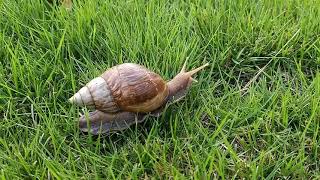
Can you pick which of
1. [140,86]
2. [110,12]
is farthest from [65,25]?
[140,86]

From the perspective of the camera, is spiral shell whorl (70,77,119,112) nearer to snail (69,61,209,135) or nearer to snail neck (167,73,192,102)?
snail (69,61,209,135)

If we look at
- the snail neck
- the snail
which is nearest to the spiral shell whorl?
the snail

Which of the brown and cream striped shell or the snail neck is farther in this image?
the snail neck

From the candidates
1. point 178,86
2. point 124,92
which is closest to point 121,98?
point 124,92

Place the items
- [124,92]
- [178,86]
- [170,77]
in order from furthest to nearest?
[170,77] < [178,86] < [124,92]

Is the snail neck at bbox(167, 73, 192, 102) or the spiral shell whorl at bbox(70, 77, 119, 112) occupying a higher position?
the spiral shell whorl at bbox(70, 77, 119, 112)

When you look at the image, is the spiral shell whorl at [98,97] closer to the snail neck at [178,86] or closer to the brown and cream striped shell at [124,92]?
the brown and cream striped shell at [124,92]

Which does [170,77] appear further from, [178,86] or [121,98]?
[121,98]

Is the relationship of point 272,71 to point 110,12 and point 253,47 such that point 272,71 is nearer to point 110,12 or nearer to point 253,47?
point 253,47

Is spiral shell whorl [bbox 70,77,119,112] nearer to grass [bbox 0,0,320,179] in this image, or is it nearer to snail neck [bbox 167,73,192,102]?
grass [bbox 0,0,320,179]
